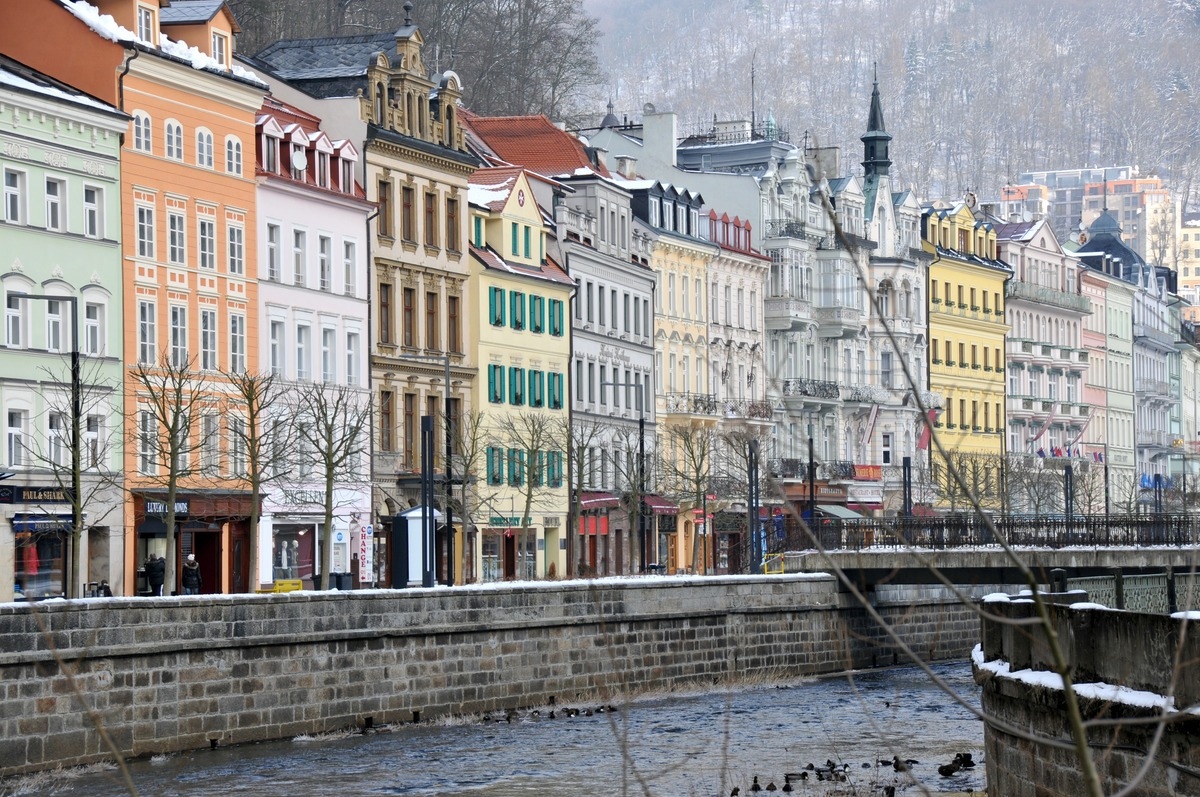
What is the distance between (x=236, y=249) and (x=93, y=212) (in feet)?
20.2

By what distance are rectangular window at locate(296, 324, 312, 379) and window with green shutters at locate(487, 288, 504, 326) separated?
1049 centimetres

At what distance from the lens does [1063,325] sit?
127 metres

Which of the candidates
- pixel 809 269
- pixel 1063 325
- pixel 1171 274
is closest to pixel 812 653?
pixel 809 269

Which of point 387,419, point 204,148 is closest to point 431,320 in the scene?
point 387,419

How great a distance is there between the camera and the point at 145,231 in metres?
57.4

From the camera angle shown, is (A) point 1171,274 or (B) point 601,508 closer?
(B) point 601,508

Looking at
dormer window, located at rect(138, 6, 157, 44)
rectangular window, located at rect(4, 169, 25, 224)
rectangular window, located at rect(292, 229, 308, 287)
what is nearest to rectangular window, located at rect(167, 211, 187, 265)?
dormer window, located at rect(138, 6, 157, 44)

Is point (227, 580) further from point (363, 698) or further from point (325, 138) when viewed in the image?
point (363, 698)

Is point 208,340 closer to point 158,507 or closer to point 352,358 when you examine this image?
point 158,507

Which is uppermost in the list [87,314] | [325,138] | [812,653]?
[325,138]

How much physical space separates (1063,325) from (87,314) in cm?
8060

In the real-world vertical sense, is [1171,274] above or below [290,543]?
above

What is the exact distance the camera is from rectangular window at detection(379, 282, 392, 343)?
2682 inches

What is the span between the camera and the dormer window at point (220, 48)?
61125mm
